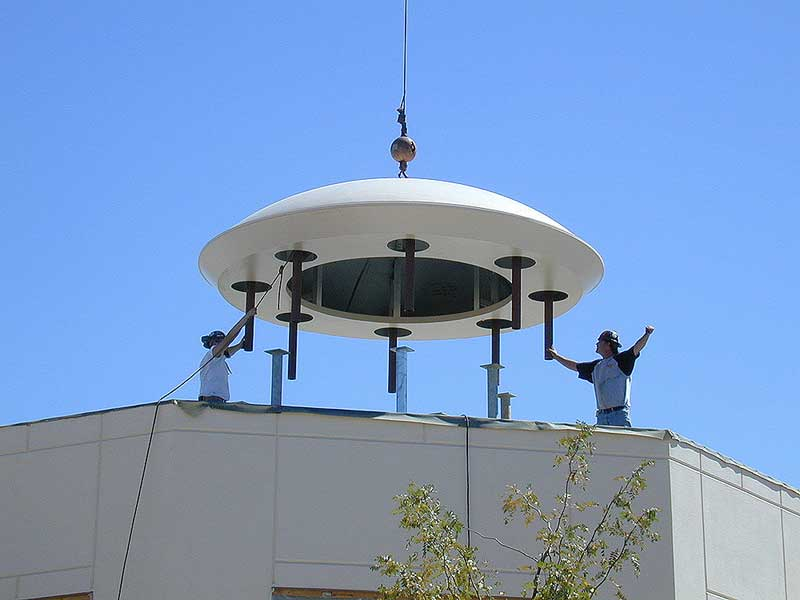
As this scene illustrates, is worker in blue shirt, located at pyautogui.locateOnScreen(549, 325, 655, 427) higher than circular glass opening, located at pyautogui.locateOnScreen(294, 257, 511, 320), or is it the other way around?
circular glass opening, located at pyautogui.locateOnScreen(294, 257, 511, 320)

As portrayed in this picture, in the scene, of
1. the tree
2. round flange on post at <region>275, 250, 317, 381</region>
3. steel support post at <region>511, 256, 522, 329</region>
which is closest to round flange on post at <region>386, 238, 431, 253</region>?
round flange on post at <region>275, 250, 317, 381</region>

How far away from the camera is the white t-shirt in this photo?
17.1 metres

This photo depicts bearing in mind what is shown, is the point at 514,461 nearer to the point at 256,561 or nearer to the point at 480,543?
the point at 480,543

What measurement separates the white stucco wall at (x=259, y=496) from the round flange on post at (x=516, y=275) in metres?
2.34

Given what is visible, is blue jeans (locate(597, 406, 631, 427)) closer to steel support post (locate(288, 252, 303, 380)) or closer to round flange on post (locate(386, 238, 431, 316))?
round flange on post (locate(386, 238, 431, 316))

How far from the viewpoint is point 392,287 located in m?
22.0

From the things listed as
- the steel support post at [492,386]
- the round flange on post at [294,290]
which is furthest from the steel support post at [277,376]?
the steel support post at [492,386]

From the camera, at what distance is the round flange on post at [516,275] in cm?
1842

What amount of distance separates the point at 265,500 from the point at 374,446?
122cm

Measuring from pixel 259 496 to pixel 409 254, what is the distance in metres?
3.64

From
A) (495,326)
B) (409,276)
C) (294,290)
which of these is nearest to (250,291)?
(294,290)

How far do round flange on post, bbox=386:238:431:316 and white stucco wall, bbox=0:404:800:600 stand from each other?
1994mm

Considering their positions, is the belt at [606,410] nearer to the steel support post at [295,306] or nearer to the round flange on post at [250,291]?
the steel support post at [295,306]

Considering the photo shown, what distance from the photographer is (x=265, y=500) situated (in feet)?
50.9
